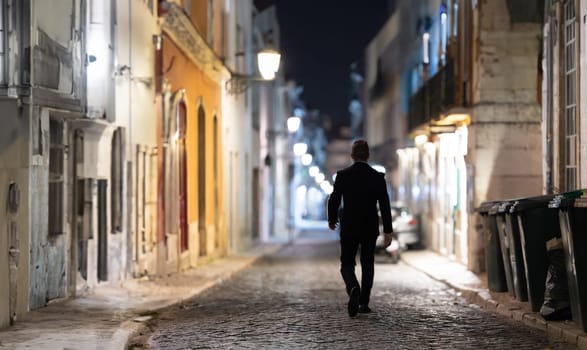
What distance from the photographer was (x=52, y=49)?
11.1m

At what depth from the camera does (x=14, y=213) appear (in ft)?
33.0

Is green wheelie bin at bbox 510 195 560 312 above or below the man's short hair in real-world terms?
below

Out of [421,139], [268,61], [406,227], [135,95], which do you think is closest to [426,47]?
[421,139]

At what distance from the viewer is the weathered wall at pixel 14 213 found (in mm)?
9844

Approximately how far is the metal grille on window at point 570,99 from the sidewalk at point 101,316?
5808mm

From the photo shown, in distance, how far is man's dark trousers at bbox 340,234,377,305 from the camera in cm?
1047

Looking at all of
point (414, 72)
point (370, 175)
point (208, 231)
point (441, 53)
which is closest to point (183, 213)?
point (208, 231)

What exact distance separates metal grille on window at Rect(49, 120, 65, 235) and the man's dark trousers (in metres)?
3.91

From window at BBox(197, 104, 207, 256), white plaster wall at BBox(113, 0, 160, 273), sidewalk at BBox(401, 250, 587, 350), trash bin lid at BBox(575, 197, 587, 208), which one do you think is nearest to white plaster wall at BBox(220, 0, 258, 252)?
window at BBox(197, 104, 207, 256)

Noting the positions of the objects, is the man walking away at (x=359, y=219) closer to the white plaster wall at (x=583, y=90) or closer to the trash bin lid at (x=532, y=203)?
the trash bin lid at (x=532, y=203)

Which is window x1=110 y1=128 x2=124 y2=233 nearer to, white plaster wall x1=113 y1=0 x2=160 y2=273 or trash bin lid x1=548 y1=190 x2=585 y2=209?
white plaster wall x1=113 y1=0 x2=160 y2=273

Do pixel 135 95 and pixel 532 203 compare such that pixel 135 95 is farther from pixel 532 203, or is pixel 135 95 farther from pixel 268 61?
pixel 532 203

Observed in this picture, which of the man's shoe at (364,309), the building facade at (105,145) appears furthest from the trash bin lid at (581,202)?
the building facade at (105,145)

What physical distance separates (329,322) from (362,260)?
0.74 meters
